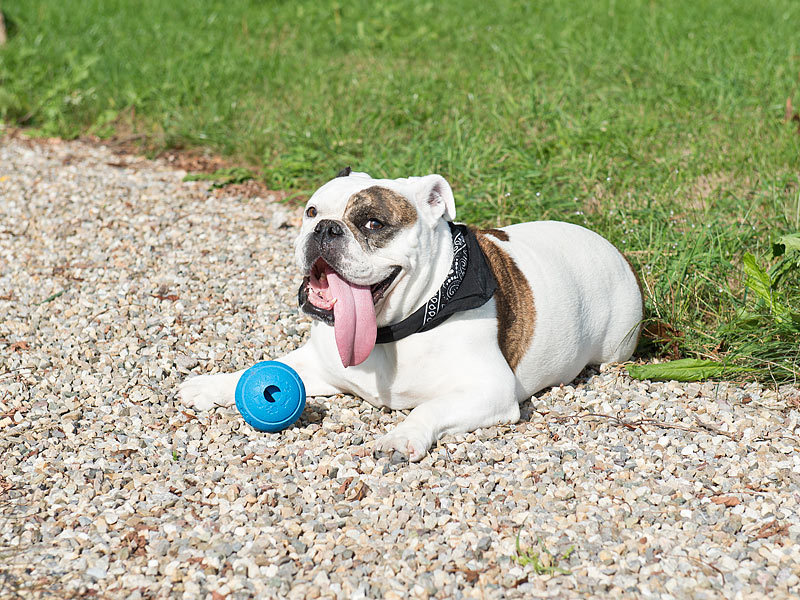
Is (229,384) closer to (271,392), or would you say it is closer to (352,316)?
(271,392)

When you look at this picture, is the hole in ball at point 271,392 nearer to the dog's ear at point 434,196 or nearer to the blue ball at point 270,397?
the blue ball at point 270,397

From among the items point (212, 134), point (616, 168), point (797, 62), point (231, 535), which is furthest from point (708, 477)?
point (797, 62)

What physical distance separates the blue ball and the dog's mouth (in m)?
0.25

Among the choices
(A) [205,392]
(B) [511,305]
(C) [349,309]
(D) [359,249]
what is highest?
(D) [359,249]

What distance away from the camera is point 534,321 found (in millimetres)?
3957

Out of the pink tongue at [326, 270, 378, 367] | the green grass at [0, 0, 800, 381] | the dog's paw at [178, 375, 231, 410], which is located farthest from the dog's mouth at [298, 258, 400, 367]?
the green grass at [0, 0, 800, 381]

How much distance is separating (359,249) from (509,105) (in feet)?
12.7

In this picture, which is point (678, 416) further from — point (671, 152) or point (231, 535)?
point (671, 152)

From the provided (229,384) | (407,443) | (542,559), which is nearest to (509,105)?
(229,384)

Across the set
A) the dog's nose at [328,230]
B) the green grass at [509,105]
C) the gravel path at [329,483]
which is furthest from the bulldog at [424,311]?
the green grass at [509,105]

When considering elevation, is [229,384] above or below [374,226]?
below

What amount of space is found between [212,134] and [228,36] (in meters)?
2.57

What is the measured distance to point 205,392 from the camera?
4.00 metres

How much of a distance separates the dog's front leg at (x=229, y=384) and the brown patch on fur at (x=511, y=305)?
802 millimetres
